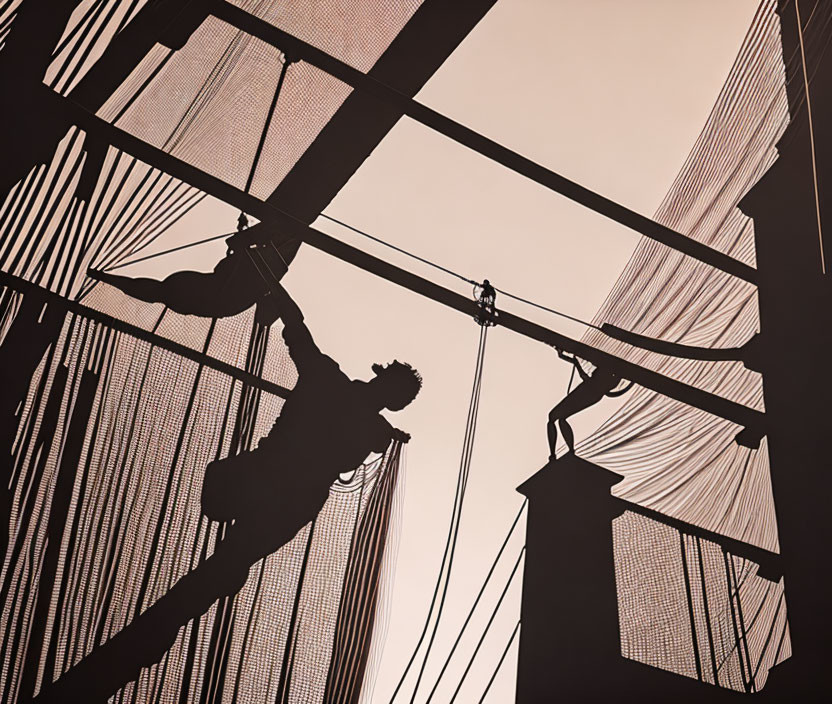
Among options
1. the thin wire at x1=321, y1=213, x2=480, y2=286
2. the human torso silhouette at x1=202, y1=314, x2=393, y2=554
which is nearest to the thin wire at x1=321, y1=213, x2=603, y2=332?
the thin wire at x1=321, y1=213, x2=480, y2=286

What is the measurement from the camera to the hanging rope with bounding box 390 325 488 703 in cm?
213

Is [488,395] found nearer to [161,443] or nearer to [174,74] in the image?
[161,443]

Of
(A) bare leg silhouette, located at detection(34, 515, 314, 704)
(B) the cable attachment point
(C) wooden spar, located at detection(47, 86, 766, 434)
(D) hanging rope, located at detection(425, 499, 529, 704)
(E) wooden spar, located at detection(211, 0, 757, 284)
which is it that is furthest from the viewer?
(B) the cable attachment point

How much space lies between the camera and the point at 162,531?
6.35 ft

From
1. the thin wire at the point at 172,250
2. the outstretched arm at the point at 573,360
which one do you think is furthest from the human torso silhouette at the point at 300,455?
the outstretched arm at the point at 573,360

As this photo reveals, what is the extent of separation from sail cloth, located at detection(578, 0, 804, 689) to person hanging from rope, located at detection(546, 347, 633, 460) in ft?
0.18

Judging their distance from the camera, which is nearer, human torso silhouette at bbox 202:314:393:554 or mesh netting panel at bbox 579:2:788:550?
human torso silhouette at bbox 202:314:393:554

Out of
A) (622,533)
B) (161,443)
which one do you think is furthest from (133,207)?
(622,533)

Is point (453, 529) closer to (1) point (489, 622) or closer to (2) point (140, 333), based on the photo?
(1) point (489, 622)

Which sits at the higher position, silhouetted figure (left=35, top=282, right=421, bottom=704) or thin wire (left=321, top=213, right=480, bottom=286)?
thin wire (left=321, top=213, right=480, bottom=286)

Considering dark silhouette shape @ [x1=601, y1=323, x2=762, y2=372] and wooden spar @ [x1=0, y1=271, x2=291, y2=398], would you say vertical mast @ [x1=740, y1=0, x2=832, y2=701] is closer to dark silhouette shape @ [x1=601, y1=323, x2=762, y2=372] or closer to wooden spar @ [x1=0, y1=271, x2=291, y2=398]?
dark silhouette shape @ [x1=601, y1=323, x2=762, y2=372]

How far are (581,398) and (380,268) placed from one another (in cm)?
68

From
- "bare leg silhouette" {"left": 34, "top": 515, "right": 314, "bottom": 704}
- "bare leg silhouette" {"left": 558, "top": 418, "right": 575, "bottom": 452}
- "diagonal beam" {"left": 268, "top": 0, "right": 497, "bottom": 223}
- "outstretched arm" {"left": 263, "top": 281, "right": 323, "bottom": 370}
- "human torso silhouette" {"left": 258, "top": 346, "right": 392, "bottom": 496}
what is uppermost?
"diagonal beam" {"left": 268, "top": 0, "right": 497, "bottom": 223}

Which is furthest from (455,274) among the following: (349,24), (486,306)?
(349,24)
